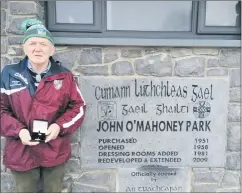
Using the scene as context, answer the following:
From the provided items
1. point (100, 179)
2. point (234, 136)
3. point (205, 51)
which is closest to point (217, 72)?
point (205, 51)

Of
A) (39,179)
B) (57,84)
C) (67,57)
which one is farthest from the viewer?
(67,57)

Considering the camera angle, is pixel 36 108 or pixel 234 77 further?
pixel 234 77

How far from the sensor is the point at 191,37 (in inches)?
131

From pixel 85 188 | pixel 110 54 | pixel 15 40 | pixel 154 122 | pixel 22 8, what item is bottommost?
pixel 85 188

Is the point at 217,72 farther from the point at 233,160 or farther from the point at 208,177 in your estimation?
the point at 208,177

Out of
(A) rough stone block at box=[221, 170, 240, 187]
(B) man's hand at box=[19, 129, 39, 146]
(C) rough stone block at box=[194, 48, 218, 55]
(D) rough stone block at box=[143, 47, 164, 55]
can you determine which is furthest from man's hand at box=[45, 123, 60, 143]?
(A) rough stone block at box=[221, 170, 240, 187]

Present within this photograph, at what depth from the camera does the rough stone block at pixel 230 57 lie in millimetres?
3287

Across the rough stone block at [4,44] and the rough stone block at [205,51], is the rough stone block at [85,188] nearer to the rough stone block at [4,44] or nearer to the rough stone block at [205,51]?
the rough stone block at [4,44]

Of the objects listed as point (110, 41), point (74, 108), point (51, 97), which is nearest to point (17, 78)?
point (51, 97)

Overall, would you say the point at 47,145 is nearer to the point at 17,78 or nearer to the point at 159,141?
the point at 17,78

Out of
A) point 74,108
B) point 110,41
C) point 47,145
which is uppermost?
point 110,41

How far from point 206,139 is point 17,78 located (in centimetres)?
177

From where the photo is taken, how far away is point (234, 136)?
3.39 meters

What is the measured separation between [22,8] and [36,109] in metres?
0.98
